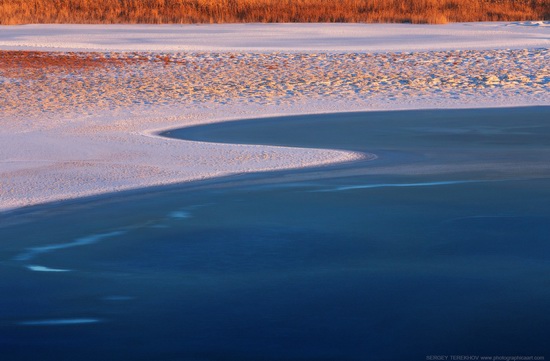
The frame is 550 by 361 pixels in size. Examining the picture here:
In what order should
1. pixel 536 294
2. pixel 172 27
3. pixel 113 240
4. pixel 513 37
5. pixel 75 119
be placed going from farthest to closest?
pixel 172 27 < pixel 513 37 < pixel 75 119 < pixel 113 240 < pixel 536 294

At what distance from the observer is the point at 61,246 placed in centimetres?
623

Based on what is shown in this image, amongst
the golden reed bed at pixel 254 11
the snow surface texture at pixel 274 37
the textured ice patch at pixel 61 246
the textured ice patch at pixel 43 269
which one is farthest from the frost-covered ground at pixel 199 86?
the golden reed bed at pixel 254 11

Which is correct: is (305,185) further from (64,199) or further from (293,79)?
(293,79)

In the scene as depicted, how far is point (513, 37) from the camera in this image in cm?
2262

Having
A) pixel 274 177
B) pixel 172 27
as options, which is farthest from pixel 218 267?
pixel 172 27

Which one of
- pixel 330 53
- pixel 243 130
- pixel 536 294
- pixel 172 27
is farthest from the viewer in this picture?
pixel 172 27

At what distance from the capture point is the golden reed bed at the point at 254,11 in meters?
28.7

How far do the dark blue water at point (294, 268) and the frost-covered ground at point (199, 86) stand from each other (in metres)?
0.97

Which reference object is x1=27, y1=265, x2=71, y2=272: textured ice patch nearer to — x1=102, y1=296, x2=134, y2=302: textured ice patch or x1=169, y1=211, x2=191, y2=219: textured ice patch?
x1=102, y1=296, x2=134, y2=302: textured ice patch

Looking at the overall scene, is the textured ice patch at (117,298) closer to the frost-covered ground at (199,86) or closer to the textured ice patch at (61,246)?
the textured ice patch at (61,246)

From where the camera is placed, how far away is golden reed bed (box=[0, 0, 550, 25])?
28.7 meters

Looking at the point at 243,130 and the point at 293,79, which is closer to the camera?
the point at 243,130

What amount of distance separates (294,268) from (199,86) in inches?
403

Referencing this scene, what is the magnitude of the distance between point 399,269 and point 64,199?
297 centimetres
